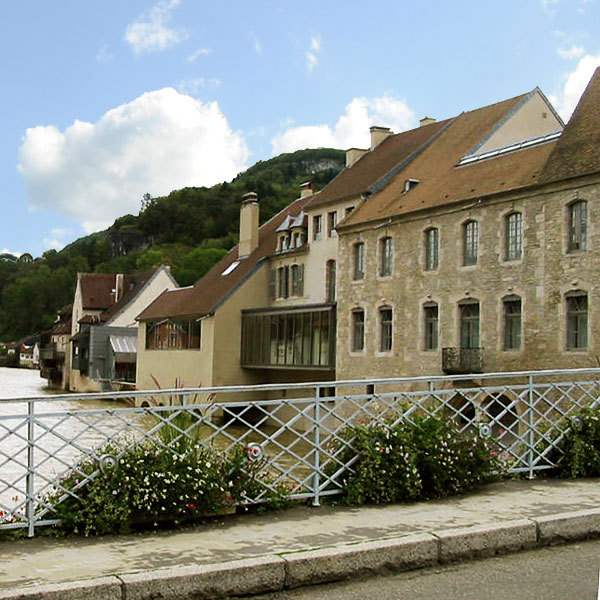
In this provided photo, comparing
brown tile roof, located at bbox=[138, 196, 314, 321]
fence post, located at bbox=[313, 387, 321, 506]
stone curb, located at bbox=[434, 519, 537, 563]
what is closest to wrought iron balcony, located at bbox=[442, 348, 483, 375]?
brown tile roof, located at bbox=[138, 196, 314, 321]

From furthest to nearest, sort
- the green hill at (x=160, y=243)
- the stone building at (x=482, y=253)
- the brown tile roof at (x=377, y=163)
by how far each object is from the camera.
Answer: the green hill at (x=160, y=243) → the brown tile roof at (x=377, y=163) → the stone building at (x=482, y=253)

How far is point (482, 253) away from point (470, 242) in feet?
2.92

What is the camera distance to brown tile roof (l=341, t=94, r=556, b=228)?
94.5 feet

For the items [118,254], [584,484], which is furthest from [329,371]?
[118,254]

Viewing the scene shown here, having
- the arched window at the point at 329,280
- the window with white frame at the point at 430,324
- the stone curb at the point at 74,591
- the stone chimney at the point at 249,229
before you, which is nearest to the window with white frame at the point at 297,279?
the arched window at the point at 329,280

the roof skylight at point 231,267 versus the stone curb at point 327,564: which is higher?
the roof skylight at point 231,267

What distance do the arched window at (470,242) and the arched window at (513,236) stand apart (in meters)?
1.39

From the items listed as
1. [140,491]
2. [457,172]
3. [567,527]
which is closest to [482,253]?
[457,172]

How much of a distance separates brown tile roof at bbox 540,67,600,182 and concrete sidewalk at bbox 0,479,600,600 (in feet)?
65.8

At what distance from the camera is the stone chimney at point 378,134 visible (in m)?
44.2

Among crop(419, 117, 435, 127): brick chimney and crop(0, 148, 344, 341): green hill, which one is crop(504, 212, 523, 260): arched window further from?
crop(0, 148, 344, 341): green hill

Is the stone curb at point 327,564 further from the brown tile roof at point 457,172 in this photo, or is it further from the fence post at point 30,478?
the brown tile roof at point 457,172

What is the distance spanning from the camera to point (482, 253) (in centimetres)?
2903

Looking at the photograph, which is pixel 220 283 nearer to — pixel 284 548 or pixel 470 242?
pixel 470 242
